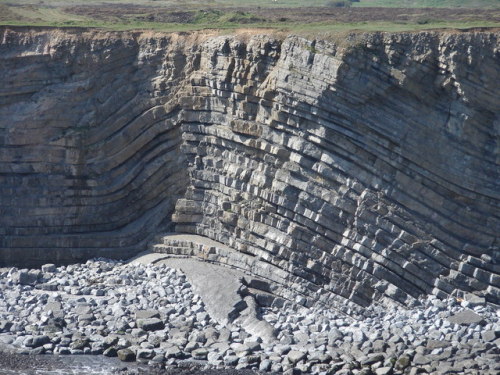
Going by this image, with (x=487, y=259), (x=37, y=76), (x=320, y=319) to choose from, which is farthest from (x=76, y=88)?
(x=487, y=259)

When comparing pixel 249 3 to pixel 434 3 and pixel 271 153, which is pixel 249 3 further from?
pixel 271 153

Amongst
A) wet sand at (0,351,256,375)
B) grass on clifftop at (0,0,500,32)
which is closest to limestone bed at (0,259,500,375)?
wet sand at (0,351,256,375)

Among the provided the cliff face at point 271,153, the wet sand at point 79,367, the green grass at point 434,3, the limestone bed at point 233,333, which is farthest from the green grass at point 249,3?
the wet sand at point 79,367

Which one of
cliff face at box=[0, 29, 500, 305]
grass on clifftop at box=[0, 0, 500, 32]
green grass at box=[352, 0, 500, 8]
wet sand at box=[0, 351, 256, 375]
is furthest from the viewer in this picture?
green grass at box=[352, 0, 500, 8]

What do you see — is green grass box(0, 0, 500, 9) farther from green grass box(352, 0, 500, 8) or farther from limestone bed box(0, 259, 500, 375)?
limestone bed box(0, 259, 500, 375)

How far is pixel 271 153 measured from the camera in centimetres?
2770

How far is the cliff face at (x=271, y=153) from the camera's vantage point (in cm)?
2586

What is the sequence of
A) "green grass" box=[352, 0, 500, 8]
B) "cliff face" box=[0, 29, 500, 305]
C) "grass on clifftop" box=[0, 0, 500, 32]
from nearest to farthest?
"cliff face" box=[0, 29, 500, 305] < "grass on clifftop" box=[0, 0, 500, 32] < "green grass" box=[352, 0, 500, 8]

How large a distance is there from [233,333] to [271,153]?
5509 mm

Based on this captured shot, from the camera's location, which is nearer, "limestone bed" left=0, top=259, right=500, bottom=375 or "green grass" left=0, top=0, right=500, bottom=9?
"limestone bed" left=0, top=259, right=500, bottom=375

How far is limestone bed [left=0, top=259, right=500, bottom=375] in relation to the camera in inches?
931

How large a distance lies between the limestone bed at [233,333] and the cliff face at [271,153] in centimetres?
103

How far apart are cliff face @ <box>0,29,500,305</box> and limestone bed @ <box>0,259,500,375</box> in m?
1.03

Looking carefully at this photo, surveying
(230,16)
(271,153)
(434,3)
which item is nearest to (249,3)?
(434,3)
